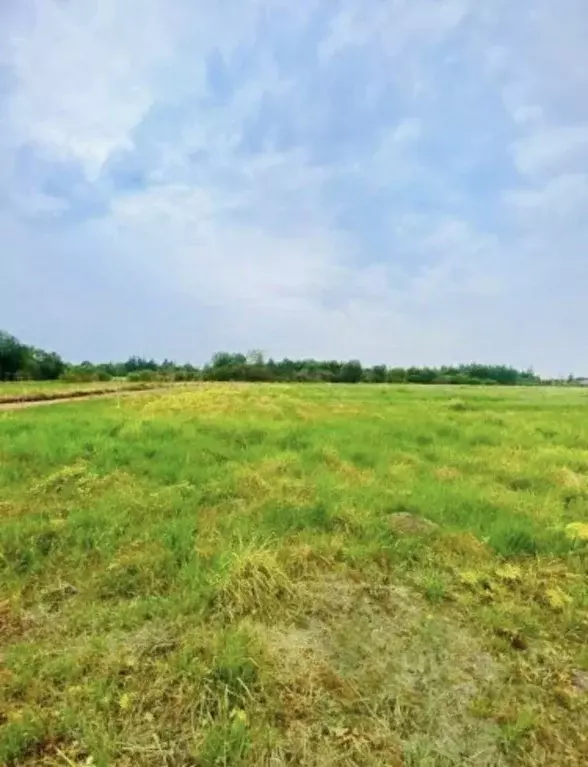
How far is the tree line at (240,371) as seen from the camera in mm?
45062

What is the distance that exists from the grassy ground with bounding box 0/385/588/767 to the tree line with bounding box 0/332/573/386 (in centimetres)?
3387

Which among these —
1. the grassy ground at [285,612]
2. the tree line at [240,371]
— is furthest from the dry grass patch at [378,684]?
the tree line at [240,371]

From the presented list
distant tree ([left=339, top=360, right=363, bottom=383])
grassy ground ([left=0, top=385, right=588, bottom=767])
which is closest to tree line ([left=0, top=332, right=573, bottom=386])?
distant tree ([left=339, top=360, right=363, bottom=383])

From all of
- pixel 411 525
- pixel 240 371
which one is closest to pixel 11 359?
pixel 240 371

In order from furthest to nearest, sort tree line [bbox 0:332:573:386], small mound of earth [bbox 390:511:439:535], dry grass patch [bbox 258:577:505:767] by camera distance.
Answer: tree line [bbox 0:332:573:386] → small mound of earth [bbox 390:511:439:535] → dry grass patch [bbox 258:577:505:767]

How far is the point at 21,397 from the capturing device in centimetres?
1984

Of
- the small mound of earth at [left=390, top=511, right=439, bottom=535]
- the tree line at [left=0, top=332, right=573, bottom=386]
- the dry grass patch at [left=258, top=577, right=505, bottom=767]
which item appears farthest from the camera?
the tree line at [left=0, top=332, right=573, bottom=386]

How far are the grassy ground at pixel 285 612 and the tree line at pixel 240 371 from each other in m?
33.9

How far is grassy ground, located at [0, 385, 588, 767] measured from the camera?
3.49m

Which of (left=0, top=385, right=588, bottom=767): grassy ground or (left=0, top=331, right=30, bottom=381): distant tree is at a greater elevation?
(left=0, top=331, right=30, bottom=381): distant tree

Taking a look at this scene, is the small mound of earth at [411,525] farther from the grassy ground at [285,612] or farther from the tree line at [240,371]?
the tree line at [240,371]

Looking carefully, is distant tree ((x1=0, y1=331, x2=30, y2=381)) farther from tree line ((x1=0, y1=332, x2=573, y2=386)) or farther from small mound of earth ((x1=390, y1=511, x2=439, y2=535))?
small mound of earth ((x1=390, y1=511, x2=439, y2=535))

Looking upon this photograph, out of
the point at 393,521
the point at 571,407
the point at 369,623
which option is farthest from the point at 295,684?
the point at 571,407

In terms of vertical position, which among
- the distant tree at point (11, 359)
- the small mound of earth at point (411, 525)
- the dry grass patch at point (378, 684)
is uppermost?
the distant tree at point (11, 359)
